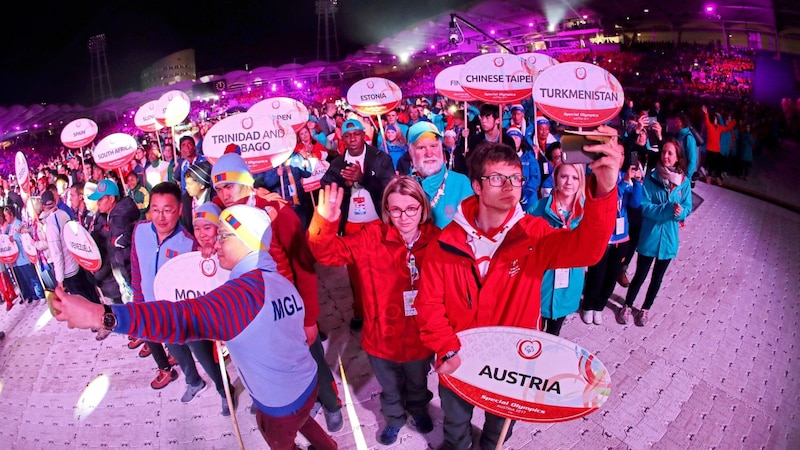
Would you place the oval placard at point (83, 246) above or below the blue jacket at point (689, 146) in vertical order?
below

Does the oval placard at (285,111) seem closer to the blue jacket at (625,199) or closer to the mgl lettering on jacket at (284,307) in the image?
the blue jacket at (625,199)

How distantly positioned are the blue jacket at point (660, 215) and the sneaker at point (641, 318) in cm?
64

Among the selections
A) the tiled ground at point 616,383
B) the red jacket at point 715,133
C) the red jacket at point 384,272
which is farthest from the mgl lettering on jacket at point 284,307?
the red jacket at point 715,133

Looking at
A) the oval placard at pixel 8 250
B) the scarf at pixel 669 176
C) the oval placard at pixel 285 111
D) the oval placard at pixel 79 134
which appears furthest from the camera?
the oval placard at pixel 79 134

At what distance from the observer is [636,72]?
66.5ft

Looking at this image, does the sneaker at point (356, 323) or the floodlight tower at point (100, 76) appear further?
the floodlight tower at point (100, 76)

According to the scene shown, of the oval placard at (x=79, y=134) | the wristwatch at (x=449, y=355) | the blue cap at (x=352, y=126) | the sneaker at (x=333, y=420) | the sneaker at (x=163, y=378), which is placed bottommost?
the sneaker at (x=163, y=378)

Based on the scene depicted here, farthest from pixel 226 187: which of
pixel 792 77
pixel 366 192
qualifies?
pixel 792 77

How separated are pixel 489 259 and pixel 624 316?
3099mm

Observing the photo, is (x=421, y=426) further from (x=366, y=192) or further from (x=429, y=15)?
(x=429, y=15)

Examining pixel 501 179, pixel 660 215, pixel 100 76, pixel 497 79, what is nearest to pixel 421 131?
pixel 501 179

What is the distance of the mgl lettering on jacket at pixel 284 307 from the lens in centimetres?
200

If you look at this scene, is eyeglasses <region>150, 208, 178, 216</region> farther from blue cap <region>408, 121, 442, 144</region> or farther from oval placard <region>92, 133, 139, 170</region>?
oval placard <region>92, 133, 139, 170</region>

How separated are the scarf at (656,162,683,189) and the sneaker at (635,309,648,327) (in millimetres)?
1360
